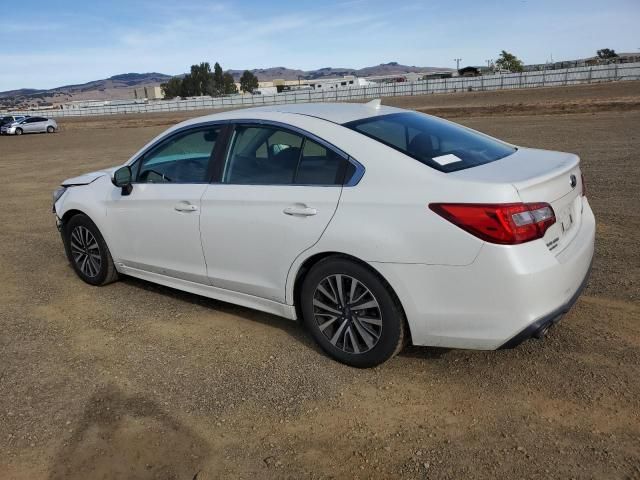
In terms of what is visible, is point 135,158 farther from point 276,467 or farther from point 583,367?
point 583,367

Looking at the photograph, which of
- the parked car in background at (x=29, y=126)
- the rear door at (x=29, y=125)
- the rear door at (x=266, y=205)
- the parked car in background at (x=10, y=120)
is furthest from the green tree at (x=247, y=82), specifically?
the rear door at (x=266, y=205)

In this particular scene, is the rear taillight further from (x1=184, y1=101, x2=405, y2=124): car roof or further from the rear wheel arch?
(x1=184, y1=101, x2=405, y2=124): car roof

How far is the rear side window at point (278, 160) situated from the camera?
3688mm

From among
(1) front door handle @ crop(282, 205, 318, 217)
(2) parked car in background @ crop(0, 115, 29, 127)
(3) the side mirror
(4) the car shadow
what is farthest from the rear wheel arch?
(2) parked car in background @ crop(0, 115, 29, 127)

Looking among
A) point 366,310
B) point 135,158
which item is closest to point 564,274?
point 366,310

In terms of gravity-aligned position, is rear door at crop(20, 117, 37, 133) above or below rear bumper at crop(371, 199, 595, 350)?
above

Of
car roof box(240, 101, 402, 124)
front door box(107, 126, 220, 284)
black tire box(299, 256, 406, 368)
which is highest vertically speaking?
car roof box(240, 101, 402, 124)

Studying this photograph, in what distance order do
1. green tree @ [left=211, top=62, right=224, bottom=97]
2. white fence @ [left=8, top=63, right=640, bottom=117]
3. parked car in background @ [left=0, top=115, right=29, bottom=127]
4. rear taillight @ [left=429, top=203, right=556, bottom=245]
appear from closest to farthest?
rear taillight @ [left=429, top=203, right=556, bottom=245]
parked car in background @ [left=0, top=115, right=29, bottom=127]
white fence @ [left=8, top=63, right=640, bottom=117]
green tree @ [left=211, top=62, right=224, bottom=97]

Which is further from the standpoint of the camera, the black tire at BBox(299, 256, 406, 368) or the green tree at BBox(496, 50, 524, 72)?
the green tree at BBox(496, 50, 524, 72)

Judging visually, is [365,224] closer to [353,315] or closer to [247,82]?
[353,315]

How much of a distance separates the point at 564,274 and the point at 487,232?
567 mm

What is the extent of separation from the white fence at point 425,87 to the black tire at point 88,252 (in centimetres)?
5038

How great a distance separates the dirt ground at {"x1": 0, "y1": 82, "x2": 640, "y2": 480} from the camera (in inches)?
113

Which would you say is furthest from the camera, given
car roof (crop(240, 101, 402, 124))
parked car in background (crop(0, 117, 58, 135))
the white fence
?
the white fence
